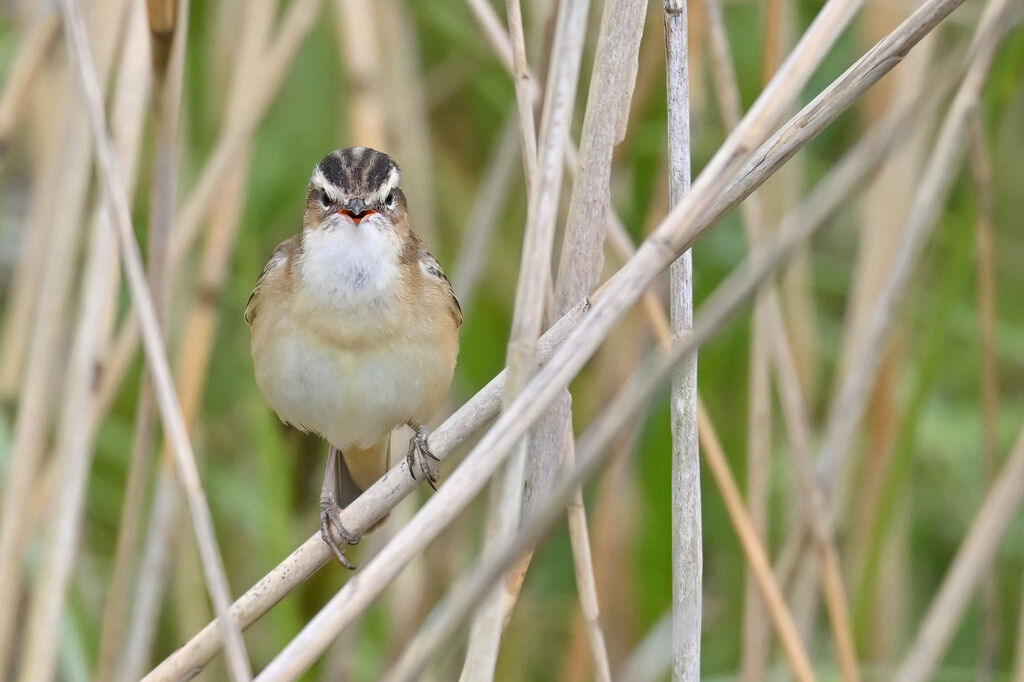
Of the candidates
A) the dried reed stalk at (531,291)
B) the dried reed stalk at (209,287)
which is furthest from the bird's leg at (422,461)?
the dried reed stalk at (209,287)

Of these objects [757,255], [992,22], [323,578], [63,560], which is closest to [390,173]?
[757,255]

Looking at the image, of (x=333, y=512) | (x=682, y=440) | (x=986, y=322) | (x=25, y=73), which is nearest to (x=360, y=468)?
(x=333, y=512)

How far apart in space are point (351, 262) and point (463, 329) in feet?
3.80

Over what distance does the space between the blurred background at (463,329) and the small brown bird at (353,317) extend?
0.93 feet

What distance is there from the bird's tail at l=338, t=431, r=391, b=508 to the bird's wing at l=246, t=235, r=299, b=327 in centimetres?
45

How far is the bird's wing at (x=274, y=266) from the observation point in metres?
2.92

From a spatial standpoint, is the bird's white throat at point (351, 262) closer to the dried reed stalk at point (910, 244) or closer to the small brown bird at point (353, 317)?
the small brown bird at point (353, 317)

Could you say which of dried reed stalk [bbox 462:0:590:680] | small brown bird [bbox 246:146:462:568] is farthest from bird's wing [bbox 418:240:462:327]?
dried reed stalk [bbox 462:0:590:680]

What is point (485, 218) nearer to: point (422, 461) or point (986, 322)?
point (422, 461)

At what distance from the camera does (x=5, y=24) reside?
410 centimetres

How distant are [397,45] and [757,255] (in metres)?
1.45

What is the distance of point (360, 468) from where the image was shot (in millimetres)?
3293

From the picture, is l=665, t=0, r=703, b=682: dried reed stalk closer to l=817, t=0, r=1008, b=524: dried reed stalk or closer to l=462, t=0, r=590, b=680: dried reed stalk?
l=462, t=0, r=590, b=680: dried reed stalk

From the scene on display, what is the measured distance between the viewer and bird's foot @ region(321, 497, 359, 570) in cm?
229
